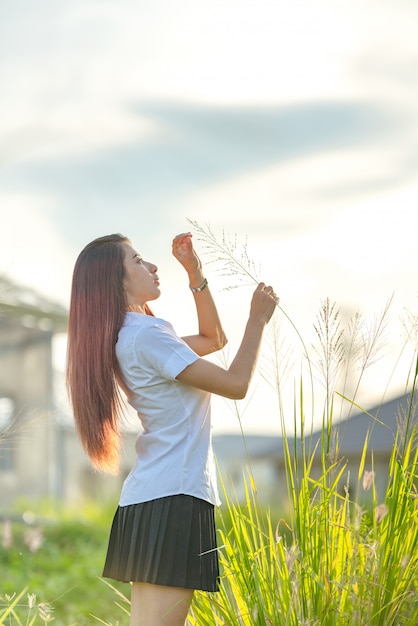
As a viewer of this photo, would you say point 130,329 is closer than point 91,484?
Yes

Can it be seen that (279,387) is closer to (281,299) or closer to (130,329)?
(281,299)

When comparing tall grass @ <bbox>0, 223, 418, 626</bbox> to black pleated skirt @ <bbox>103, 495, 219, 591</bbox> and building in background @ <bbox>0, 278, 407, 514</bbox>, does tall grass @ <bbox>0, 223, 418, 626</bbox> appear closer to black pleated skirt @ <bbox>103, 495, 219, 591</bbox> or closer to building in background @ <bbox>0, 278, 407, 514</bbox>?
black pleated skirt @ <bbox>103, 495, 219, 591</bbox>

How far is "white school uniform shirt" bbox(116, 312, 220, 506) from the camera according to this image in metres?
2.21

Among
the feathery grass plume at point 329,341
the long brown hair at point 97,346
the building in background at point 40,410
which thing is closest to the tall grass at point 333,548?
the feathery grass plume at point 329,341

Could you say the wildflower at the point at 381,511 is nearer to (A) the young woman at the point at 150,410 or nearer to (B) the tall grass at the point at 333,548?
(B) the tall grass at the point at 333,548

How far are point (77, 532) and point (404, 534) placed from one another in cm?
785

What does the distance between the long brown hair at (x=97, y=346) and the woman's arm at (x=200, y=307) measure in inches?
7.3

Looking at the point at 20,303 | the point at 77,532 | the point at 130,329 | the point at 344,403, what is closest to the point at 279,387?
the point at 344,403

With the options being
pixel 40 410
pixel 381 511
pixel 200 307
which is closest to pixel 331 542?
pixel 381 511

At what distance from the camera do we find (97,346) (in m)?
2.34

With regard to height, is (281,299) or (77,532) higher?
(281,299)

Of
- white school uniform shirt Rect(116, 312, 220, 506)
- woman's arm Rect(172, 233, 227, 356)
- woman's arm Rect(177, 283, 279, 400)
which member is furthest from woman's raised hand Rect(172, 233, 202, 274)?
woman's arm Rect(177, 283, 279, 400)

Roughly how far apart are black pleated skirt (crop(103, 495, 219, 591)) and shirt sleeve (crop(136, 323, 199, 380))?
1.03 feet

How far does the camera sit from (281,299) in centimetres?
239
